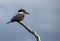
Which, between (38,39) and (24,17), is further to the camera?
(24,17)

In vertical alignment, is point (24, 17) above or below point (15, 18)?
below

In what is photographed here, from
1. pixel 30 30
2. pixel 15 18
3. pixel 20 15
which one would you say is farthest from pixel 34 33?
pixel 20 15

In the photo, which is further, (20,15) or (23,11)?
(20,15)

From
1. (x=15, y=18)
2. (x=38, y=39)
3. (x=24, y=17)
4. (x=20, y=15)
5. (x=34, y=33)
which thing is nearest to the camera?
(x=38, y=39)

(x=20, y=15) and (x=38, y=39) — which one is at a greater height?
(x=38, y=39)

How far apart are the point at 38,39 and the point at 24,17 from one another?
5.11 m

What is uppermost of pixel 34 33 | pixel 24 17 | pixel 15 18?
pixel 34 33

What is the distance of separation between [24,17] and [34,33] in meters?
4.58

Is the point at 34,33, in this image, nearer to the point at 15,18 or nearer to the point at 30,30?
the point at 30,30

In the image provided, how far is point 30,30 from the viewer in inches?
236

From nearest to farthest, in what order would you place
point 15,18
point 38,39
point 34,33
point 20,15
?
1. point 38,39
2. point 34,33
3. point 15,18
4. point 20,15

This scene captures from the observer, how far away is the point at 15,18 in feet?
28.9

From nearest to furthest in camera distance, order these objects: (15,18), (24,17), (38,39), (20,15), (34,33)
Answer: (38,39) < (34,33) < (15,18) < (20,15) < (24,17)

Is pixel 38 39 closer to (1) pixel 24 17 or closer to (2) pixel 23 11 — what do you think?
(2) pixel 23 11
